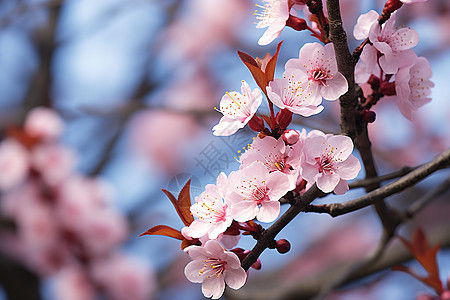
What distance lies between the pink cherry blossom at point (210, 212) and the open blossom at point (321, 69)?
0.16 metres

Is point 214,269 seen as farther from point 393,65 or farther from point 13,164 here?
point 13,164

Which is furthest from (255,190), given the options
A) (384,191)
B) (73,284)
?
(73,284)

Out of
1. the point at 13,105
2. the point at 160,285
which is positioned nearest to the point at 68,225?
the point at 160,285

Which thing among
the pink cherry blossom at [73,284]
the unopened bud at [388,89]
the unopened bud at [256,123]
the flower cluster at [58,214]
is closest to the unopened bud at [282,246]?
the unopened bud at [256,123]

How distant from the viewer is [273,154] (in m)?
0.50

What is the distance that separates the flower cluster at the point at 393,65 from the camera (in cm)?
55

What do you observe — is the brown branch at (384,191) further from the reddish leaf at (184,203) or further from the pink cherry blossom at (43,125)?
the pink cherry blossom at (43,125)

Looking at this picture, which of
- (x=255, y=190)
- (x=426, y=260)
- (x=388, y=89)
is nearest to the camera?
(x=255, y=190)

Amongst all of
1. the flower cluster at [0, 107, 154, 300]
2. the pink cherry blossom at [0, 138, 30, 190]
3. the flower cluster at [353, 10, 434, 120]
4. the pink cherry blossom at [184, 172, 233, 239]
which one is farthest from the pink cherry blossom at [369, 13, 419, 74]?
the pink cherry blossom at [0, 138, 30, 190]

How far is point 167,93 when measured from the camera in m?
3.12

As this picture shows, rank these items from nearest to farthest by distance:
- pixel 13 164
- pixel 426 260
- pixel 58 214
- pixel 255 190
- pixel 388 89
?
pixel 255 190 → pixel 388 89 → pixel 426 260 → pixel 13 164 → pixel 58 214

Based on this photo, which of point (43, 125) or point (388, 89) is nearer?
point (388, 89)

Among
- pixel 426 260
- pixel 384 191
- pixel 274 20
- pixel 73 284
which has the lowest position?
pixel 73 284

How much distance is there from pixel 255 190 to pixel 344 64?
0.18 m
